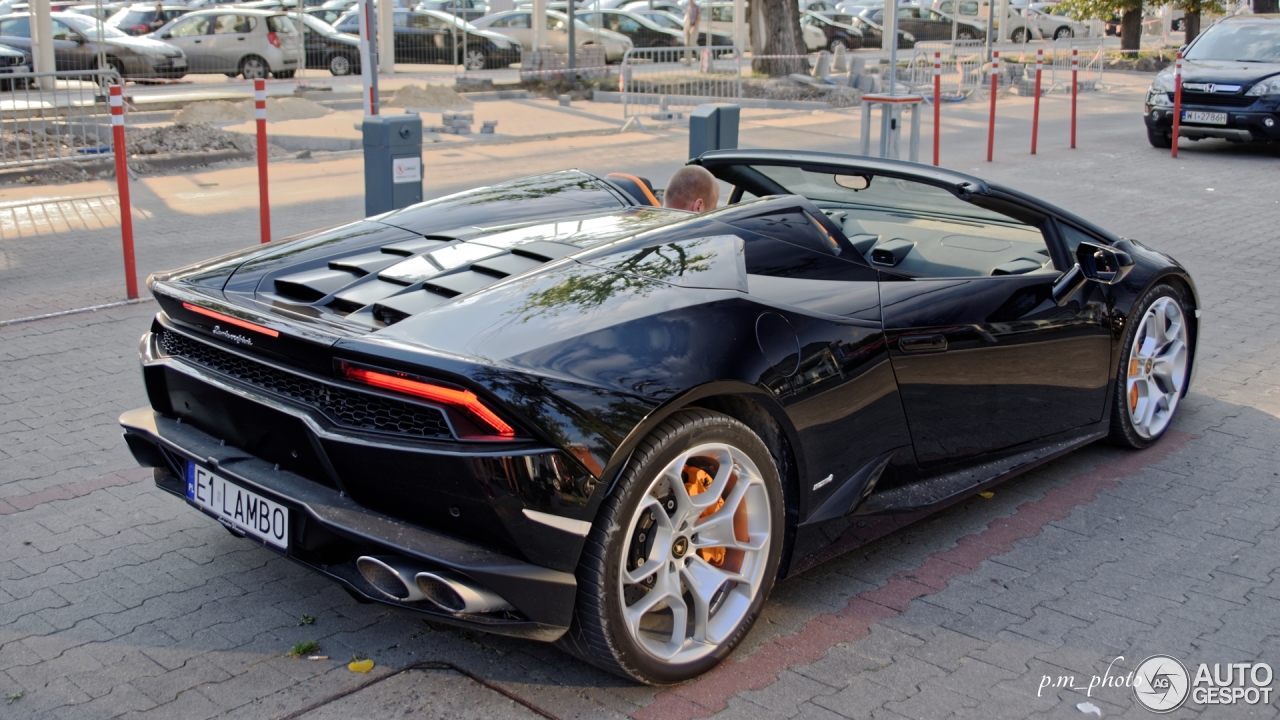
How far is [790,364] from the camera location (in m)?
3.31

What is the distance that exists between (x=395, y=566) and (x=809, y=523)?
124 cm

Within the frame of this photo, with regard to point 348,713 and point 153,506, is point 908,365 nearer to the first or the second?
point 348,713

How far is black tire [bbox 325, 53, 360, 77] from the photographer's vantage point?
81.7ft

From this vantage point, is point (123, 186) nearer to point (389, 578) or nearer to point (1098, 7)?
point (389, 578)

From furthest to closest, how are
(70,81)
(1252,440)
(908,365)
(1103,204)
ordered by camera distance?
(70,81), (1103,204), (1252,440), (908,365)

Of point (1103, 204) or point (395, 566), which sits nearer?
point (395, 566)

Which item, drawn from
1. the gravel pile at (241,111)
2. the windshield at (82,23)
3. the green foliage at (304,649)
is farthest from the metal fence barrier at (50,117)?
A: the green foliage at (304,649)

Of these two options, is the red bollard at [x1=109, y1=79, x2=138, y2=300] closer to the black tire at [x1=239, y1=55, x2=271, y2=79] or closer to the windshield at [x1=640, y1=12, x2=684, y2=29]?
the black tire at [x1=239, y1=55, x2=271, y2=79]

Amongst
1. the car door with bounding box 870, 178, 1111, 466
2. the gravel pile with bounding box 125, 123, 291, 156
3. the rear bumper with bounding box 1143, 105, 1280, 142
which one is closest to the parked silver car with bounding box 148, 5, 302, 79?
the gravel pile with bounding box 125, 123, 291, 156

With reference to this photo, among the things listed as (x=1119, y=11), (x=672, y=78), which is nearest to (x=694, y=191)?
(x=672, y=78)

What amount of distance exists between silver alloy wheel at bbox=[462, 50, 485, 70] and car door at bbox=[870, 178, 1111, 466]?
22.4 m

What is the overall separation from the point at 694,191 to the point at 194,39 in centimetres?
2199

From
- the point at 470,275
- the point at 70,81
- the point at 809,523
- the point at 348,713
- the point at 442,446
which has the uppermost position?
the point at 70,81

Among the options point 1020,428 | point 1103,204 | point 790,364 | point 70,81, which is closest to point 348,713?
point 790,364
